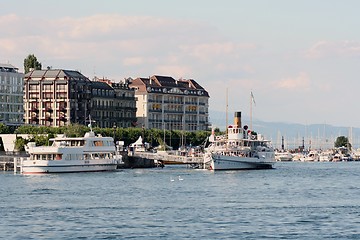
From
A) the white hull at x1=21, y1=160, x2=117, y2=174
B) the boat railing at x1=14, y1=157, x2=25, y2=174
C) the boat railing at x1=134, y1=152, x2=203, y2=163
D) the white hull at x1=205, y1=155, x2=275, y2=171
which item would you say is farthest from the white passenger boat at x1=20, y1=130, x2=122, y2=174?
the boat railing at x1=134, y1=152, x2=203, y2=163

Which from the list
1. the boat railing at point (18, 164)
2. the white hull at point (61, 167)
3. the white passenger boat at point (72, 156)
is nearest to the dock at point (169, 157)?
the white passenger boat at point (72, 156)

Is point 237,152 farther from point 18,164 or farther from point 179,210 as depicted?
point 179,210

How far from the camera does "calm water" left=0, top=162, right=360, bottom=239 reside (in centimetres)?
6203

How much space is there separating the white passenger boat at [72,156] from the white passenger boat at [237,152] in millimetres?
11868

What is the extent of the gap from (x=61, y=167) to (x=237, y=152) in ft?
81.9

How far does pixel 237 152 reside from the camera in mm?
149375

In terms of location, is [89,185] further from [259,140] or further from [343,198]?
[259,140]

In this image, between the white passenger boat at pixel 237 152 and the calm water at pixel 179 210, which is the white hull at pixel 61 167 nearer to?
the white passenger boat at pixel 237 152

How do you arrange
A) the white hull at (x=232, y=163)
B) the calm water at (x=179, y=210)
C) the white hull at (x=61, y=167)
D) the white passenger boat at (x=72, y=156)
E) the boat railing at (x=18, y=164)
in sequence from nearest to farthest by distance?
the calm water at (x=179, y=210) < the white hull at (x=61, y=167) < the white passenger boat at (x=72, y=156) < the boat railing at (x=18, y=164) < the white hull at (x=232, y=163)

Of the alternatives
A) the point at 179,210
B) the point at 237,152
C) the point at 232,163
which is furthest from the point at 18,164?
the point at 179,210

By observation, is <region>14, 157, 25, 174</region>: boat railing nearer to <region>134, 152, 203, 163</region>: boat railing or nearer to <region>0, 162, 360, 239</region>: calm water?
<region>0, 162, 360, 239</region>: calm water

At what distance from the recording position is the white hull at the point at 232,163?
14538 cm

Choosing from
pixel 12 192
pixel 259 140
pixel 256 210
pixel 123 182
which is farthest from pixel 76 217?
pixel 259 140

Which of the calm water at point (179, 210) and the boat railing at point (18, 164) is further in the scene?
the boat railing at point (18, 164)
